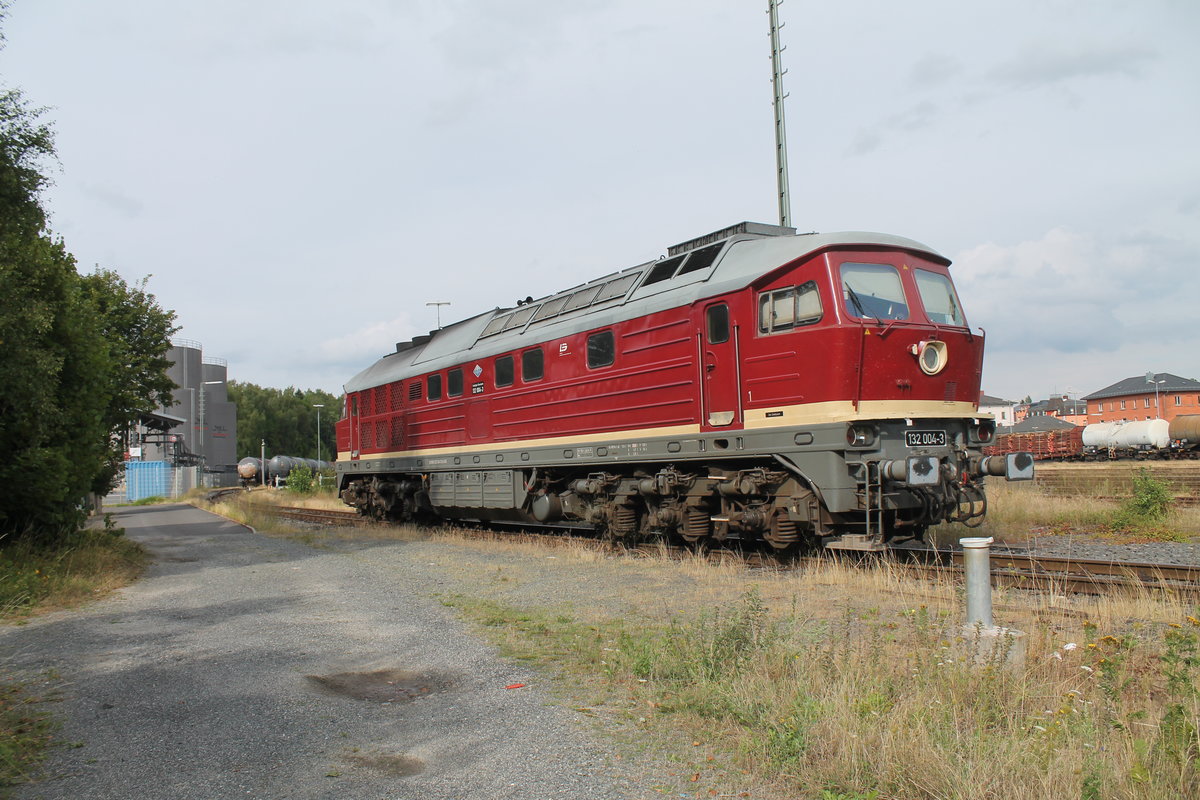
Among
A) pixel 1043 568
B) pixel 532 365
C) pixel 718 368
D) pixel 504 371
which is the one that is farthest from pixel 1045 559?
pixel 504 371

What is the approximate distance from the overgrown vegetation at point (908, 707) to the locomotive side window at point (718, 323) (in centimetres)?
464

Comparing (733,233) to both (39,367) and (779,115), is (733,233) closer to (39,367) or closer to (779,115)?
(779,115)

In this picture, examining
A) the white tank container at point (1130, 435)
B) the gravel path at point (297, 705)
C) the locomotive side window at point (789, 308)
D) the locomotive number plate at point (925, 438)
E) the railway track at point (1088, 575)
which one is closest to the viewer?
the gravel path at point (297, 705)

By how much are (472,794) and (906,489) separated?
6.82 meters

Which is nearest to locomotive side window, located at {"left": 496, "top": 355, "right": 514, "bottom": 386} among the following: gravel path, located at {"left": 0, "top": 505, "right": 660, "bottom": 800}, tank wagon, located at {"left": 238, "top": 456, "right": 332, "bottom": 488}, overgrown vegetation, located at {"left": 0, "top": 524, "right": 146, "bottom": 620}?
gravel path, located at {"left": 0, "top": 505, "right": 660, "bottom": 800}

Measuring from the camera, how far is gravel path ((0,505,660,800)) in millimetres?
4238

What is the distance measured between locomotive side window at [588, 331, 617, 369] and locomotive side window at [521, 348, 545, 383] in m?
1.45

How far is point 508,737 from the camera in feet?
15.8

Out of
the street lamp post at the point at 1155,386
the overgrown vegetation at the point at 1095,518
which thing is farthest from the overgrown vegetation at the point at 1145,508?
the street lamp post at the point at 1155,386

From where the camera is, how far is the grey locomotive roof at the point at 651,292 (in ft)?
33.2

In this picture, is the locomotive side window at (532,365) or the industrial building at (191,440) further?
the industrial building at (191,440)

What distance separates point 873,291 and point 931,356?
3.38ft

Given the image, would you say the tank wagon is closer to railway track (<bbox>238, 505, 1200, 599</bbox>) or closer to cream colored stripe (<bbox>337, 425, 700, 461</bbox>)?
cream colored stripe (<bbox>337, 425, 700, 461</bbox>)

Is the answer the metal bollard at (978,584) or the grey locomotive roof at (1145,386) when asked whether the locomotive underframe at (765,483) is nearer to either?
the metal bollard at (978,584)
